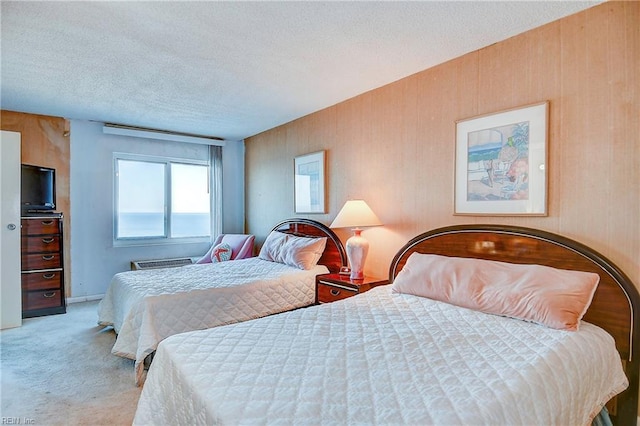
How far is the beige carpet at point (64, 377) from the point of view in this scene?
216cm

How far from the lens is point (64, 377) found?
8.53 ft

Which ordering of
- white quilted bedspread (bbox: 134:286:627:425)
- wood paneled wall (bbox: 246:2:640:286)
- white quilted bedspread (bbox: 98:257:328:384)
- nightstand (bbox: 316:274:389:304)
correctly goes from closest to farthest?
white quilted bedspread (bbox: 134:286:627:425) < wood paneled wall (bbox: 246:2:640:286) < white quilted bedspread (bbox: 98:257:328:384) < nightstand (bbox: 316:274:389:304)

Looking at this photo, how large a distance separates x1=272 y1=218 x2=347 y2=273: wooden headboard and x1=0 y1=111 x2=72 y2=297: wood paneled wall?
9.80 feet

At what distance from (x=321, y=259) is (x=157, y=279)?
1.69 metres

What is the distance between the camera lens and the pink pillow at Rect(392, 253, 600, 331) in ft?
6.03

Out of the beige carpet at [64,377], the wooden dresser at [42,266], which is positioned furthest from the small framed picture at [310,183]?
the wooden dresser at [42,266]

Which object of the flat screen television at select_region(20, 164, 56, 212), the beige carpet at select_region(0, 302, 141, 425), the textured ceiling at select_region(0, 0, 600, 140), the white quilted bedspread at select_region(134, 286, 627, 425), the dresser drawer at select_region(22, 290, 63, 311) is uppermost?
the textured ceiling at select_region(0, 0, 600, 140)

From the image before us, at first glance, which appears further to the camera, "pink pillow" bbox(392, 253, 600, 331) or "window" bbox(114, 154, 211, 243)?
"window" bbox(114, 154, 211, 243)

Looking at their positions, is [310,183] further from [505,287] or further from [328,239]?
[505,287]

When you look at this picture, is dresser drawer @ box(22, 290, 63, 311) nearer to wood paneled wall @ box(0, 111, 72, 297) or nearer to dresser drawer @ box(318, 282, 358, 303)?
wood paneled wall @ box(0, 111, 72, 297)

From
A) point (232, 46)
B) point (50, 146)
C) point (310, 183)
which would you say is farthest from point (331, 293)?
point (50, 146)

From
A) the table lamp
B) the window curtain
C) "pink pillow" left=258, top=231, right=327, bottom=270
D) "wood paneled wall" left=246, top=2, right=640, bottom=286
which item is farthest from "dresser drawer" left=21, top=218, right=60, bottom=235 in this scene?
the table lamp

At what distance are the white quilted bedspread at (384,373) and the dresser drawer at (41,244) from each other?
3412 mm

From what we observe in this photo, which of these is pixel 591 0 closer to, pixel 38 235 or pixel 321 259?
pixel 321 259
